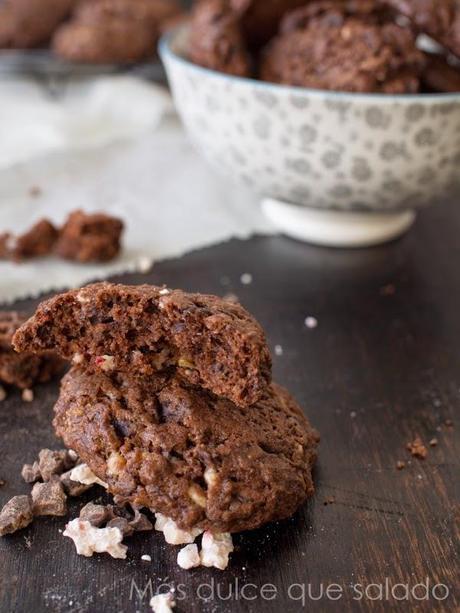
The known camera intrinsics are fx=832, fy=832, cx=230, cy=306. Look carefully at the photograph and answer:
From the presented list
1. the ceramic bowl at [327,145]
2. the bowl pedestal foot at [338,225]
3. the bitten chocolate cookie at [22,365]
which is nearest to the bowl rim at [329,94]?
the ceramic bowl at [327,145]

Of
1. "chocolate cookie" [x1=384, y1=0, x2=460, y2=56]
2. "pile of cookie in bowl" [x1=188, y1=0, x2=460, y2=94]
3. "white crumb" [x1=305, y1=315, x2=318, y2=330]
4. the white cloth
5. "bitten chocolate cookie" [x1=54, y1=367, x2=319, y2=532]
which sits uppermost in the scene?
"chocolate cookie" [x1=384, y1=0, x2=460, y2=56]

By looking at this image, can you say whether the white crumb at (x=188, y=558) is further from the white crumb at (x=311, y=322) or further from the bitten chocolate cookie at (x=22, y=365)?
the white crumb at (x=311, y=322)

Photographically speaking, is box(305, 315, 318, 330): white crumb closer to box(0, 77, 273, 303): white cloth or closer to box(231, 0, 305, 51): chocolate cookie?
box(0, 77, 273, 303): white cloth

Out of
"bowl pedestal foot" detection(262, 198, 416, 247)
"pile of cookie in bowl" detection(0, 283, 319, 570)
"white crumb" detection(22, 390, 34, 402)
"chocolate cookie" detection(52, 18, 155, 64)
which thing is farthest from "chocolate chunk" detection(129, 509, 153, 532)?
"chocolate cookie" detection(52, 18, 155, 64)

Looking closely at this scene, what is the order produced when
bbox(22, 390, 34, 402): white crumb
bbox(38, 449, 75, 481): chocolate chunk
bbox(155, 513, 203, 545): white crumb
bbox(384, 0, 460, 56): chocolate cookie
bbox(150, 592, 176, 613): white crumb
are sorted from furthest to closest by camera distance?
bbox(384, 0, 460, 56): chocolate cookie < bbox(22, 390, 34, 402): white crumb < bbox(38, 449, 75, 481): chocolate chunk < bbox(155, 513, 203, 545): white crumb < bbox(150, 592, 176, 613): white crumb

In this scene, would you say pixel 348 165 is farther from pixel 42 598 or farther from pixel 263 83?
pixel 42 598

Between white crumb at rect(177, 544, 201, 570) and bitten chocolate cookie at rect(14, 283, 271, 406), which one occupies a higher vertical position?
bitten chocolate cookie at rect(14, 283, 271, 406)

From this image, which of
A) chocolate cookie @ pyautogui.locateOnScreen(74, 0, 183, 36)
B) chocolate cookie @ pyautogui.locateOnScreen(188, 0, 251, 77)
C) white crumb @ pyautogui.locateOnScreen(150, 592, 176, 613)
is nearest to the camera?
white crumb @ pyautogui.locateOnScreen(150, 592, 176, 613)
